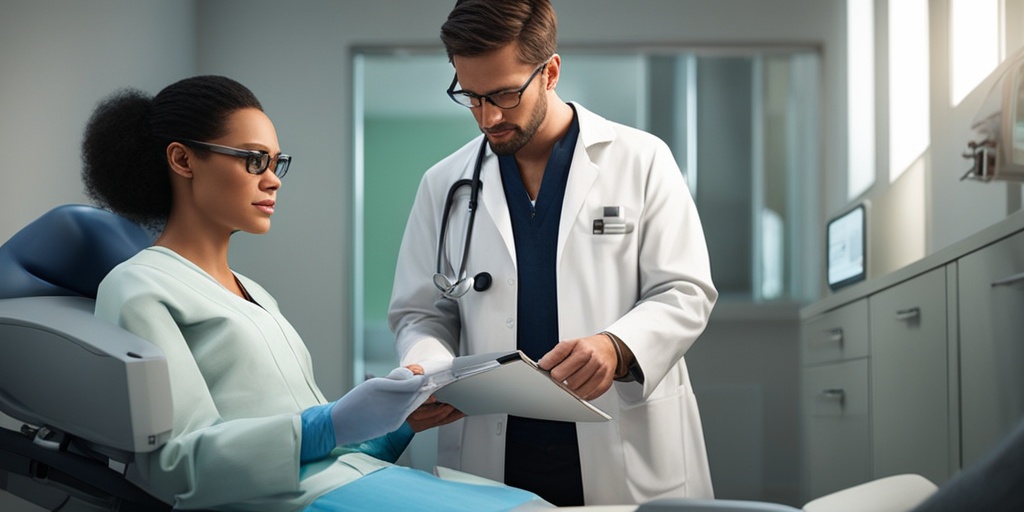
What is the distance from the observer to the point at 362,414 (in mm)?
1269

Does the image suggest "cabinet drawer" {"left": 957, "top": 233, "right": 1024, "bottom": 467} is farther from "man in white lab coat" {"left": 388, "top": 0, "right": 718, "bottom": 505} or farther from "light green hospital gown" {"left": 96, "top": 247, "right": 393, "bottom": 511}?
"light green hospital gown" {"left": 96, "top": 247, "right": 393, "bottom": 511}

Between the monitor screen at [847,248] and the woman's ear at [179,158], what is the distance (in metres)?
2.37

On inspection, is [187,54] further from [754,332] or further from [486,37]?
[486,37]

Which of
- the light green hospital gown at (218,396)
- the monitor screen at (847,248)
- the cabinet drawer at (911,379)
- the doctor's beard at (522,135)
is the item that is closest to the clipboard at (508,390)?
the light green hospital gown at (218,396)

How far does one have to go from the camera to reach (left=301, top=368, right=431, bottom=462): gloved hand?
4.16 feet

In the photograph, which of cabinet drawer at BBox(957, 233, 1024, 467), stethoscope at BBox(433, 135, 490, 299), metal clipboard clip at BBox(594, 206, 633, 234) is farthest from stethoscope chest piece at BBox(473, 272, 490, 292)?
cabinet drawer at BBox(957, 233, 1024, 467)

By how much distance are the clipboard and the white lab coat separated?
18 cm

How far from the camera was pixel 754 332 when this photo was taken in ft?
15.2

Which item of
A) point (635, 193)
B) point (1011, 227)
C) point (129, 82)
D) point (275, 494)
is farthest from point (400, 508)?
point (129, 82)

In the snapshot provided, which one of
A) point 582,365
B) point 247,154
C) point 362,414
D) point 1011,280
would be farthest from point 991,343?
point 247,154

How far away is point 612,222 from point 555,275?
0.45 ft

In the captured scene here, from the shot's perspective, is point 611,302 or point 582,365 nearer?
point 582,365

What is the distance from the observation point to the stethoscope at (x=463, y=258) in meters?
1.83

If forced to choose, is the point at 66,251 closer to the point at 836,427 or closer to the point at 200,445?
the point at 200,445
